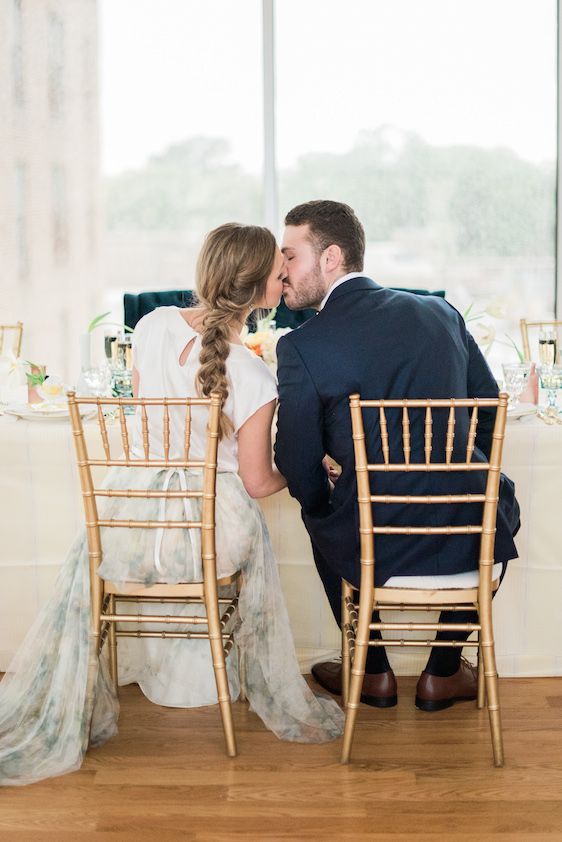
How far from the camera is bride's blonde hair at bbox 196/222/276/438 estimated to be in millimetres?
2197

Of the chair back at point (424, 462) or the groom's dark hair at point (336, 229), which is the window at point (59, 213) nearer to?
the groom's dark hair at point (336, 229)

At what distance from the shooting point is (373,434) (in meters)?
2.15

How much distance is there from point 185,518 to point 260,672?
460 millimetres

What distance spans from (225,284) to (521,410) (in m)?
0.96

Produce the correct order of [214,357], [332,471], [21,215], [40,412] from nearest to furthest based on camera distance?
[214,357] → [332,471] → [40,412] → [21,215]

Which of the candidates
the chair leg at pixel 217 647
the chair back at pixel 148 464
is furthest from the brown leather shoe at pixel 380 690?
the chair back at pixel 148 464

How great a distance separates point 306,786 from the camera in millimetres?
2141

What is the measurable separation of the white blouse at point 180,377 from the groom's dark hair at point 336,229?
352 millimetres

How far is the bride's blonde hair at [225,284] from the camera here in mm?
2197

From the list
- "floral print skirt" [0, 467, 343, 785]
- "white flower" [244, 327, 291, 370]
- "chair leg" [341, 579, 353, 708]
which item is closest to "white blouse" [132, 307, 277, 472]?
"floral print skirt" [0, 467, 343, 785]

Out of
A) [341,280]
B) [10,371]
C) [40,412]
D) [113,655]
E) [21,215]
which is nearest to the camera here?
[341,280]

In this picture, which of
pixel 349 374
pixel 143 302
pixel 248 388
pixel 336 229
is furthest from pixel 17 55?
pixel 349 374

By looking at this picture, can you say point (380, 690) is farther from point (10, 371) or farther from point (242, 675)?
point (10, 371)

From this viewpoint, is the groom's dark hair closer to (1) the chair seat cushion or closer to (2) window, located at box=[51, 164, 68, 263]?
(1) the chair seat cushion
